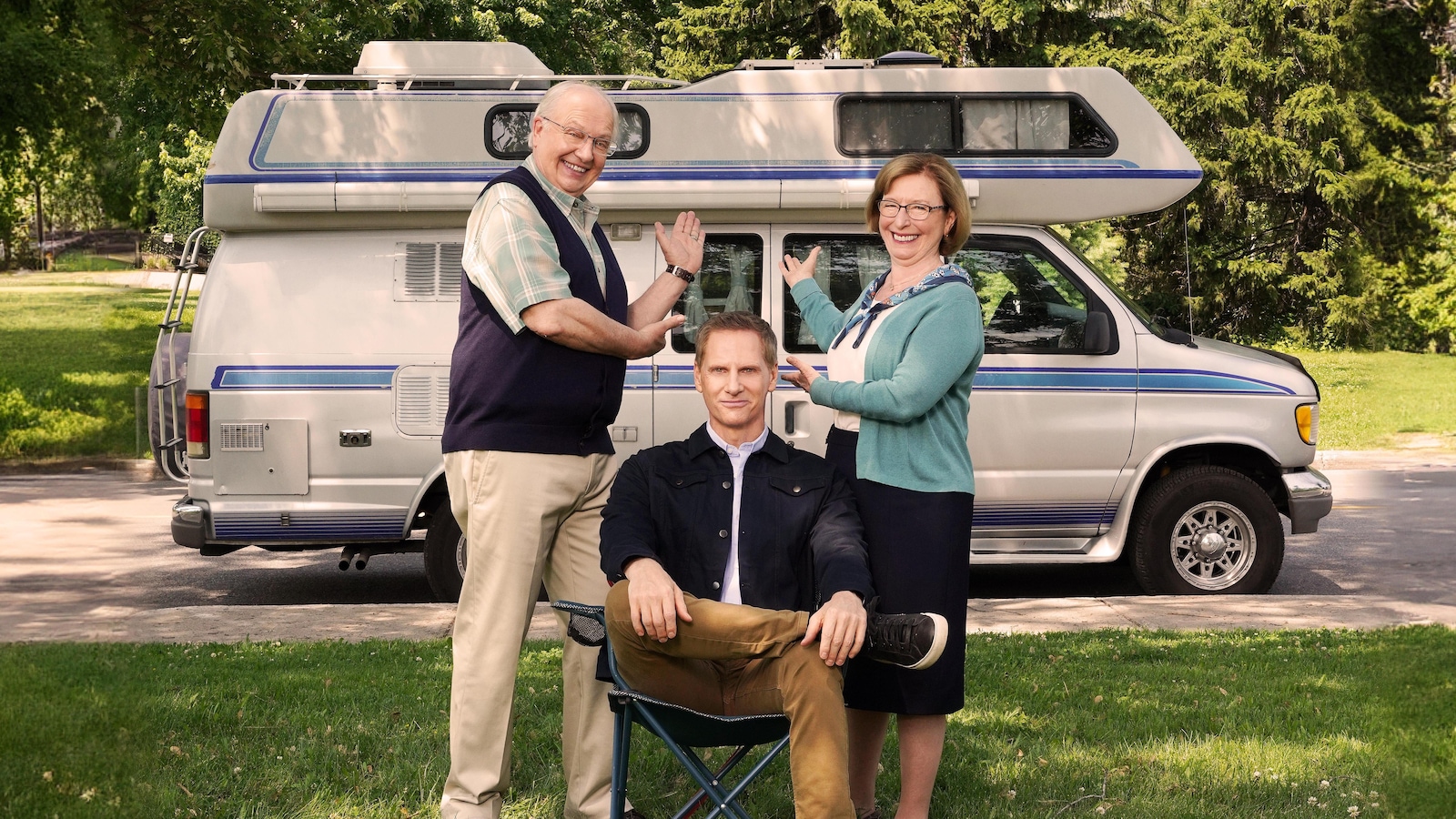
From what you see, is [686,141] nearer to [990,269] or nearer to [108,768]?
[990,269]

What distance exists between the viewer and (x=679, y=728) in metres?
3.33

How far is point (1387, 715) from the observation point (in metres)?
4.97

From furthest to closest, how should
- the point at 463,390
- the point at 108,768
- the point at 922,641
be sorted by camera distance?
the point at 108,768 → the point at 463,390 → the point at 922,641

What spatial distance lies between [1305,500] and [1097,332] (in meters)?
1.55

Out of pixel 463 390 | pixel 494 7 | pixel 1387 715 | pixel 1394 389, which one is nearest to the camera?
pixel 463 390

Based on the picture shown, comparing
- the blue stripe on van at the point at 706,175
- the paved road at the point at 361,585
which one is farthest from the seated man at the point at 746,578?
the blue stripe on van at the point at 706,175

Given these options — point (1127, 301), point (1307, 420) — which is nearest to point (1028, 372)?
point (1127, 301)

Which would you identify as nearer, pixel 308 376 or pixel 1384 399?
pixel 308 376

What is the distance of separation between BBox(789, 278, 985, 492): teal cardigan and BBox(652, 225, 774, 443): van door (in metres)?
3.50

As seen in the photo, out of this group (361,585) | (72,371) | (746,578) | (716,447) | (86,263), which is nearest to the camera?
(746,578)

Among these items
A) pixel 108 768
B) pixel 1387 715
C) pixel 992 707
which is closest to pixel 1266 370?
pixel 1387 715

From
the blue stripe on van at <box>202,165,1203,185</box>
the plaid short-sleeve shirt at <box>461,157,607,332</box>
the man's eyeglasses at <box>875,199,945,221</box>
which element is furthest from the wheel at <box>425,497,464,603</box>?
the man's eyeglasses at <box>875,199,945,221</box>

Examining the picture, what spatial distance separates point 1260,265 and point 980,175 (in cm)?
1983

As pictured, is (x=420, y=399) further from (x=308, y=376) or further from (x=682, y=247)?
(x=682, y=247)
